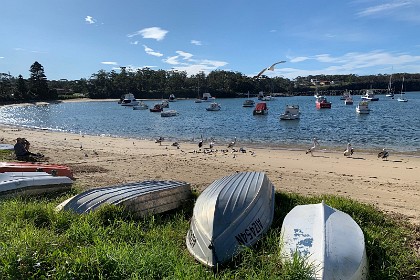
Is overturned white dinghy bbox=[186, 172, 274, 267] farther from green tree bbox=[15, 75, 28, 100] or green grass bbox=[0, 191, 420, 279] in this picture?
green tree bbox=[15, 75, 28, 100]

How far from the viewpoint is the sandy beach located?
32.3ft

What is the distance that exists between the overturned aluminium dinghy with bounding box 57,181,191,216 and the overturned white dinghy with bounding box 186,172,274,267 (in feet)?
4.17

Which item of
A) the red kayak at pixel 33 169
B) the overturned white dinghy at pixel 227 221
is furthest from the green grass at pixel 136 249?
the red kayak at pixel 33 169

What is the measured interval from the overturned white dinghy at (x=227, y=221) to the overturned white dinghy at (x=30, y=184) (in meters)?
4.17

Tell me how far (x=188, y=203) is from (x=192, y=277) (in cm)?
394

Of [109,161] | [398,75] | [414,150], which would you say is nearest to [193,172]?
[109,161]

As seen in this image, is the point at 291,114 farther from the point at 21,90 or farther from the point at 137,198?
the point at 21,90

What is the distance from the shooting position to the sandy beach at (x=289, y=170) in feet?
32.3

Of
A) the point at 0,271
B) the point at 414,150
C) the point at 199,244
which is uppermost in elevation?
the point at 0,271

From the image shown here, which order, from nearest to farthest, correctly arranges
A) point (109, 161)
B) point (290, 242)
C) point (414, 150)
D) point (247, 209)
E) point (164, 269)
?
point (164, 269), point (290, 242), point (247, 209), point (109, 161), point (414, 150)

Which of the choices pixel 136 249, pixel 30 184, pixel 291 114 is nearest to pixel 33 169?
pixel 30 184

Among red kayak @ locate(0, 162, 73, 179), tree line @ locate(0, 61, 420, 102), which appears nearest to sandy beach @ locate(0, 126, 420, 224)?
red kayak @ locate(0, 162, 73, 179)

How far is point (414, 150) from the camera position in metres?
20.6

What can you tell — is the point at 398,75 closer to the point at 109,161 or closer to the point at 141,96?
the point at 141,96
